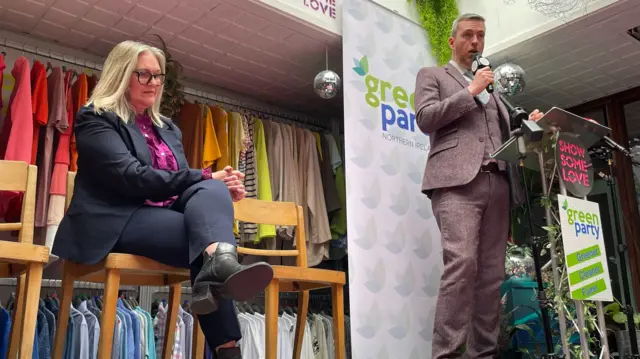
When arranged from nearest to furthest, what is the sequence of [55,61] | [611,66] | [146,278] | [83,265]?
[83,265]
[146,278]
[55,61]
[611,66]

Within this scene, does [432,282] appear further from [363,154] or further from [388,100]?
[388,100]

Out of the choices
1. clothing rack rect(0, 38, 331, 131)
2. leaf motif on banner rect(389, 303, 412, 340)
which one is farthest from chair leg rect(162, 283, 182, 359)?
clothing rack rect(0, 38, 331, 131)

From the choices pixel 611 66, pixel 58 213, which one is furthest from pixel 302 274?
pixel 611 66

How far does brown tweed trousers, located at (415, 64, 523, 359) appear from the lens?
2328mm

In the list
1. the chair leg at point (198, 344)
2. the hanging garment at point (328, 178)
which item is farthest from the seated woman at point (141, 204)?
the hanging garment at point (328, 178)

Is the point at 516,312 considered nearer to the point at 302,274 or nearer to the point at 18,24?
the point at 302,274

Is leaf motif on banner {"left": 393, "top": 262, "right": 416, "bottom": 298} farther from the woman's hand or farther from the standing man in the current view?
the woman's hand

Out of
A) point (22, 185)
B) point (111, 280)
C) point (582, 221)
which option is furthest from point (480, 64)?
point (22, 185)

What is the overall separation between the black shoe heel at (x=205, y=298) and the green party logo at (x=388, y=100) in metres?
1.97

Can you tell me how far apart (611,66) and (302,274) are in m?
2.93

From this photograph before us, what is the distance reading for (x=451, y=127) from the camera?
255 centimetres

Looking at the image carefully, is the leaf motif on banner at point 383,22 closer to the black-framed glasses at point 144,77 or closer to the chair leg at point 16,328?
the black-framed glasses at point 144,77

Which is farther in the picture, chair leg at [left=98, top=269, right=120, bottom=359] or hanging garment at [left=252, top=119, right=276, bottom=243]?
hanging garment at [left=252, top=119, right=276, bottom=243]

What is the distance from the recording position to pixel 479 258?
252 cm
